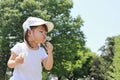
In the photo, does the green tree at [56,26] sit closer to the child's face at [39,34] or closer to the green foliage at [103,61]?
the green foliage at [103,61]

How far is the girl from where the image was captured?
475 cm

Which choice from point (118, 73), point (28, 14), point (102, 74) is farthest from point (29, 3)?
point (102, 74)

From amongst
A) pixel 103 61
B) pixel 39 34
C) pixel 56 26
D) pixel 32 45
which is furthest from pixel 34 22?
pixel 103 61

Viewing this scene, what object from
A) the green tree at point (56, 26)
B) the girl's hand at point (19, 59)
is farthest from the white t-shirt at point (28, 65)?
the green tree at point (56, 26)

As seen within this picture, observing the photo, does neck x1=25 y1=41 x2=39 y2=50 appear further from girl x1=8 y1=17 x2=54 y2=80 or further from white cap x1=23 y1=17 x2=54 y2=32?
white cap x1=23 y1=17 x2=54 y2=32

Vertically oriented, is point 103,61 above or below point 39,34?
above

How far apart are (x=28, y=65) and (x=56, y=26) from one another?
36356mm

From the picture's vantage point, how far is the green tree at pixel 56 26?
128 ft

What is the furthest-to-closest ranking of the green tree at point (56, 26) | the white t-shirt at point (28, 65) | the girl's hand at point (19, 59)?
the green tree at point (56, 26) < the white t-shirt at point (28, 65) < the girl's hand at point (19, 59)

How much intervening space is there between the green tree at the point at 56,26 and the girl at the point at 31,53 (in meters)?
33.6

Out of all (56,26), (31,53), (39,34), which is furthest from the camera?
(56,26)

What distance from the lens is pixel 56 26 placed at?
41.1 m

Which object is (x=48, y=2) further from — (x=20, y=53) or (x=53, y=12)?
(x=20, y=53)

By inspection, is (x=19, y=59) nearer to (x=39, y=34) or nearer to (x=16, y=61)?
(x=16, y=61)
